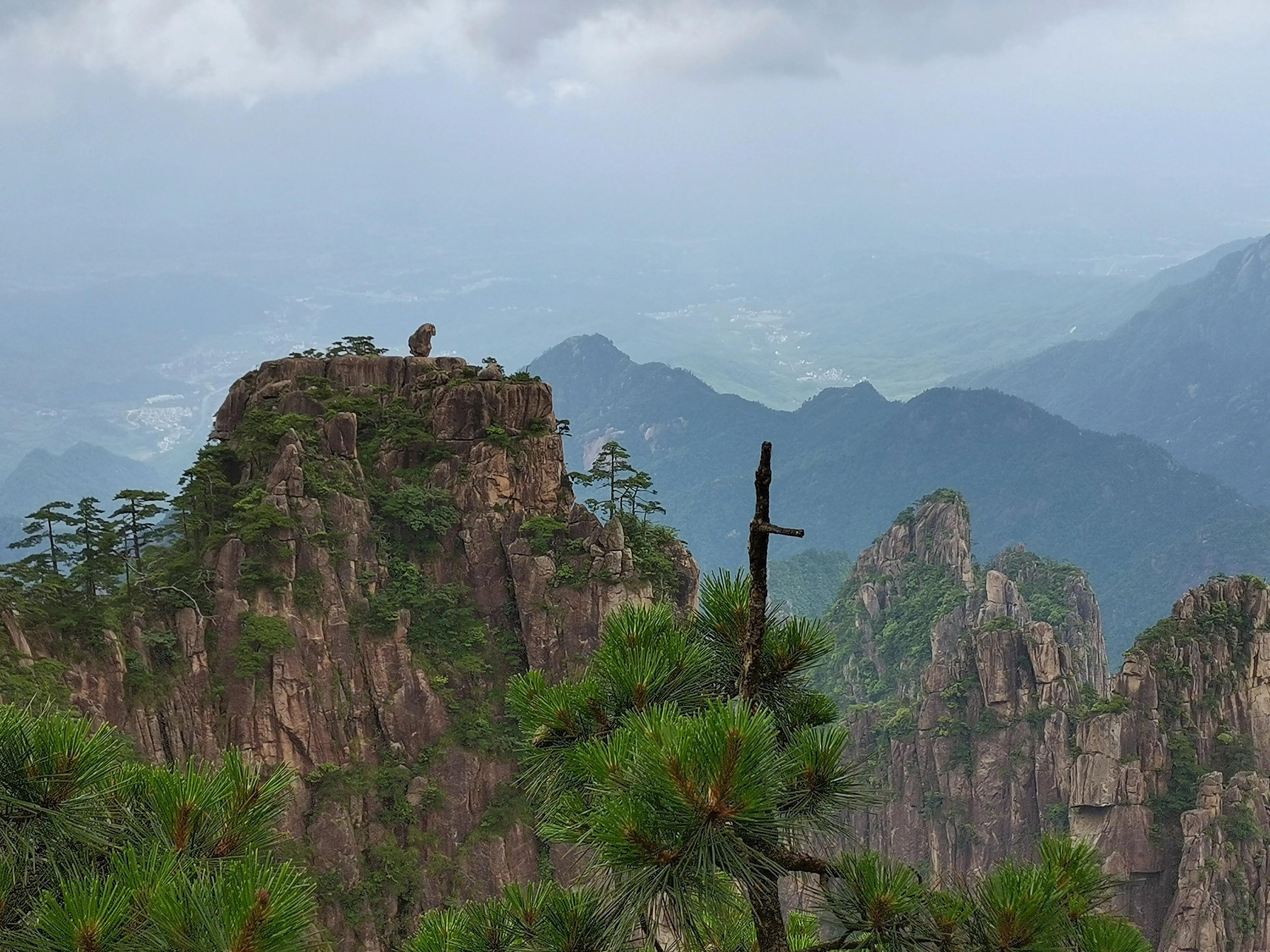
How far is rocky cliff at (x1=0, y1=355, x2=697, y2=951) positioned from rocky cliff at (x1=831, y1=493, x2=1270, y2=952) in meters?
12.8

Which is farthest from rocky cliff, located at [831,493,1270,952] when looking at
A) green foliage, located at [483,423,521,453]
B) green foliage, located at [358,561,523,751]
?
green foliage, located at [483,423,521,453]

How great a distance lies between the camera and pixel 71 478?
139 meters

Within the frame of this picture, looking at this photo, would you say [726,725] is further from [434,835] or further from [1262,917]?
[1262,917]

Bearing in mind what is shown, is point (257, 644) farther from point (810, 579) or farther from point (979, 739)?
point (810, 579)

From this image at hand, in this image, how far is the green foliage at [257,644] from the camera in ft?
70.8

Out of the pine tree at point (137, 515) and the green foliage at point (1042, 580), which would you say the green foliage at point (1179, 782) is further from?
the pine tree at point (137, 515)

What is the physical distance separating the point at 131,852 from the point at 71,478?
154 meters

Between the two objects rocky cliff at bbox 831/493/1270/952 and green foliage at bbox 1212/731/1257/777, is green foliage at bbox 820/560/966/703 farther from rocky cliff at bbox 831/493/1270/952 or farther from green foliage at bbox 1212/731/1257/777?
green foliage at bbox 1212/731/1257/777

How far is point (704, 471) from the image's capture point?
15350 cm

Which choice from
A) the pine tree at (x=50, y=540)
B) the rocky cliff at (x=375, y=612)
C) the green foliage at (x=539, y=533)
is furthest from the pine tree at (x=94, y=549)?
the green foliage at (x=539, y=533)

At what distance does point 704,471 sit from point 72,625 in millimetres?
135522

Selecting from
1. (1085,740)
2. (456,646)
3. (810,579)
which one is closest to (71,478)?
(810,579)

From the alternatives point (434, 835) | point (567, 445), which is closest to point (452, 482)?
point (434, 835)

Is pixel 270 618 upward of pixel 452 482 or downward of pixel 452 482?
downward
